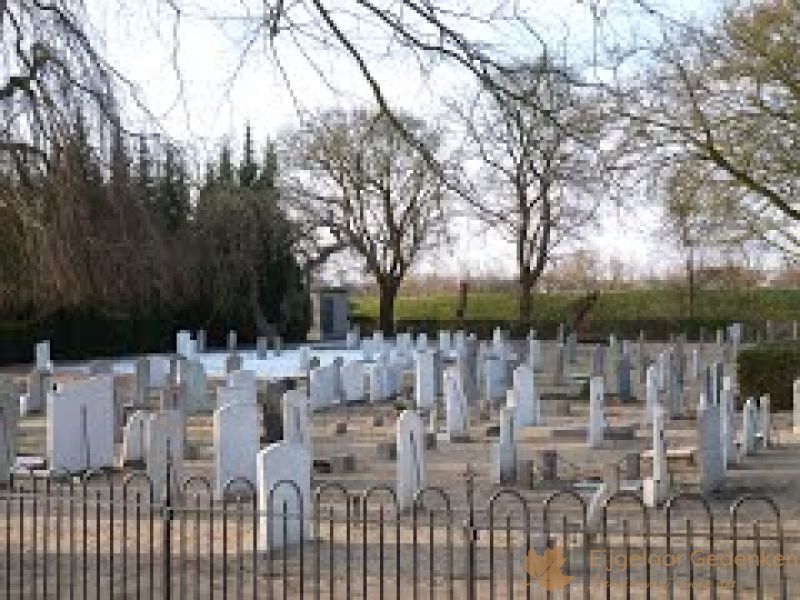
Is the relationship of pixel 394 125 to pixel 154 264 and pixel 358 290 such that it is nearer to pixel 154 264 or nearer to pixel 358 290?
pixel 154 264

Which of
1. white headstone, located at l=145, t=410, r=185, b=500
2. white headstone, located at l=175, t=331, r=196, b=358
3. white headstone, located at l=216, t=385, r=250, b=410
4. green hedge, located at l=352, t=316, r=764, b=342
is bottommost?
white headstone, located at l=145, t=410, r=185, b=500

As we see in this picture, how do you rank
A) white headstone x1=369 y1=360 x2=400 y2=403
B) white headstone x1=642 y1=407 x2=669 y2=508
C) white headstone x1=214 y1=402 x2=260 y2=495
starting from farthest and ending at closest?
1. white headstone x1=369 y1=360 x2=400 y2=403
2. white headstone x1=214 y1=402 x2=260 y2=495
3. white headstone x1=642 y1=407 x2=669 y2=508

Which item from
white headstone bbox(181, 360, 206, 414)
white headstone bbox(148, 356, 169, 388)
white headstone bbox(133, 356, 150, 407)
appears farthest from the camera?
white headstone bbox(148, 356, 169, 388)

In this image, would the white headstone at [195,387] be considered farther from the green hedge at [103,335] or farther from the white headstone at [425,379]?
the green hedge at [103,335]

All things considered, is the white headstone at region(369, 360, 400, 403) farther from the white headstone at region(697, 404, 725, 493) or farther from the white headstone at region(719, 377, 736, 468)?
the white headstone at region(697, 404, 725, 493)

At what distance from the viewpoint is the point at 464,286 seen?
5425 centimetres

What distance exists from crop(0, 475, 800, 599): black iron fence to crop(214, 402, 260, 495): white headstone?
4.31 feet

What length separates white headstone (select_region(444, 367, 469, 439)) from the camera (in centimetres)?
1608

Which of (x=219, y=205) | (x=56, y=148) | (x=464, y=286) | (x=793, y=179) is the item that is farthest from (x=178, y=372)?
(x=464, y=286)

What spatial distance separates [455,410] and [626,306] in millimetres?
37889

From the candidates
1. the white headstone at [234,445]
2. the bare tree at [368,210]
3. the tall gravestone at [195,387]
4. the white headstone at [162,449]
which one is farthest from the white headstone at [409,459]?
the bare tree at [368,210]

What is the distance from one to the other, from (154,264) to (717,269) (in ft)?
124

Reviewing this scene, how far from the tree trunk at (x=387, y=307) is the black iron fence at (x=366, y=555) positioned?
37046 mm
